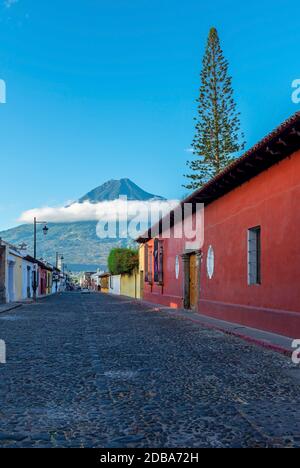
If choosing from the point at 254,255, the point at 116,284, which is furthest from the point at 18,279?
the point at 254,255

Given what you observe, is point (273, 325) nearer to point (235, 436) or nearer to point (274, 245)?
point (274, 245)

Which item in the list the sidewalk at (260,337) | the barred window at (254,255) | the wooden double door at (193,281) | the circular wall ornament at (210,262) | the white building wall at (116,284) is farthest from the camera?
the white building wall at (116,284)

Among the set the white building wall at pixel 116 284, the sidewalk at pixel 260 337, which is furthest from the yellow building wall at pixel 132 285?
the sidewalk at pixel 260 337

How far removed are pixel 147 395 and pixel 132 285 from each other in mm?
43741

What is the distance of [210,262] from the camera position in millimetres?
19828

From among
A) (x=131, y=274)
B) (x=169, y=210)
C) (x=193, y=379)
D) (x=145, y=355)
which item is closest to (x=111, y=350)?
(x=145, y=355)

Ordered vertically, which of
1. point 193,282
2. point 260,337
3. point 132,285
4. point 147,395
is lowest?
point 132,285

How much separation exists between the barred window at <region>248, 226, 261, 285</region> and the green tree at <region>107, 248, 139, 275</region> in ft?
109

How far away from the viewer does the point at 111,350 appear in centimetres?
1025

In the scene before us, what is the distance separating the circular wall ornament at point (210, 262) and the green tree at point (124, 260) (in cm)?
2806

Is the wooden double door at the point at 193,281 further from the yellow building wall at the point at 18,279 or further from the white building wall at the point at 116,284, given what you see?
the white building wall at the point at 116,284

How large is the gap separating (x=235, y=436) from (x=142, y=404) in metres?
1.48

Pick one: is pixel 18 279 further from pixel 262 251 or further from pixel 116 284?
pixel 262 251

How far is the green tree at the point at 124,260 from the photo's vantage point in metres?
49.6
